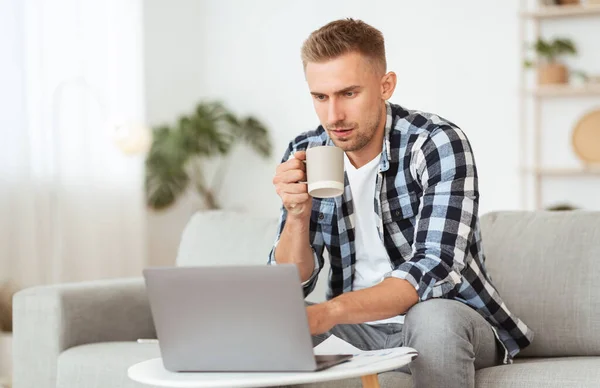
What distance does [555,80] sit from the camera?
17.6 feet

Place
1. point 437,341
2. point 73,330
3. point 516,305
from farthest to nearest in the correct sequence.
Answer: point 73,330, point 516,305, point 437,341

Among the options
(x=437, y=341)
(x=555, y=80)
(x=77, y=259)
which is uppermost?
(x=555, y=80)

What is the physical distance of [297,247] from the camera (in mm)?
2000

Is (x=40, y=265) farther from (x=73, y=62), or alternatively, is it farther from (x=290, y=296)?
(x=290, y=296)

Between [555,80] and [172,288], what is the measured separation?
4408 millimetres

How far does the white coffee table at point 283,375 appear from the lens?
A: 1.28 meters

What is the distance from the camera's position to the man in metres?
1.68

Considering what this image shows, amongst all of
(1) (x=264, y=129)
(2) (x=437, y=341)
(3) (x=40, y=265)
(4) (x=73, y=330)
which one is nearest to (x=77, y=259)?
(3) (x=40, y=265)

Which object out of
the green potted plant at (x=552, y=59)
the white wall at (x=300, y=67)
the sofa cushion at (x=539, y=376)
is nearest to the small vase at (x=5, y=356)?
the white wall at (x=300, y=67)

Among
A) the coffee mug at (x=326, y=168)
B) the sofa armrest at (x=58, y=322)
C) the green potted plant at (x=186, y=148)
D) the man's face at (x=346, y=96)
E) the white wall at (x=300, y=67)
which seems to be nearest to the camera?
the coffee mug at (x=326, y=168)

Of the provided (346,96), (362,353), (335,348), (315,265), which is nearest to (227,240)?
(315,265)

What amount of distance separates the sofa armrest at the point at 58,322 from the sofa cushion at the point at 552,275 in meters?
1.06

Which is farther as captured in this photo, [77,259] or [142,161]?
[142,161]

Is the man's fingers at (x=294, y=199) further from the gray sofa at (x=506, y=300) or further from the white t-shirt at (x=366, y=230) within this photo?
the gray sofa at (x=506, y=300)
